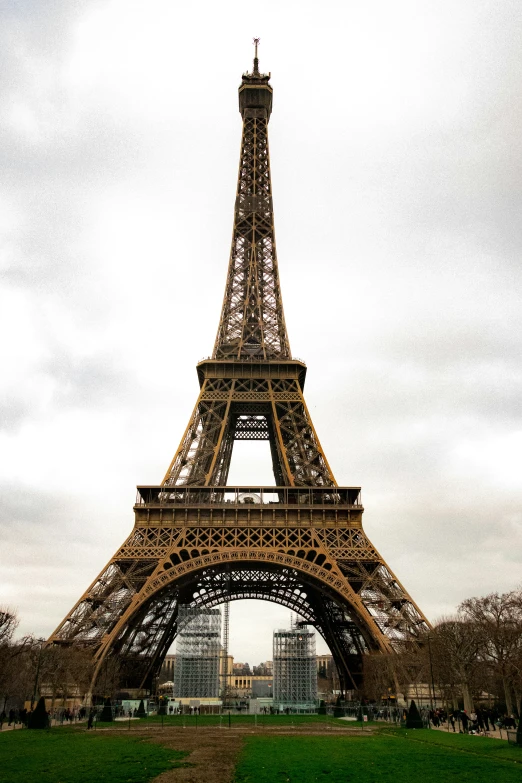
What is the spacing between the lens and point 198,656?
2349 inches

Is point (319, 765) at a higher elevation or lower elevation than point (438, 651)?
lower

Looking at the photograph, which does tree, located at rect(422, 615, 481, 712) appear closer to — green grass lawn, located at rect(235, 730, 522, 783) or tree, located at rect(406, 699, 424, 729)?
tree, located at rect(406, 699, 424, 729)

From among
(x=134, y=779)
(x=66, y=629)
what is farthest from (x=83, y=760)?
(x=66, y=629)

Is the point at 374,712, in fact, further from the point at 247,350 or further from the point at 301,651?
the point at 247,350

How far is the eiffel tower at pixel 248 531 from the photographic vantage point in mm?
41938

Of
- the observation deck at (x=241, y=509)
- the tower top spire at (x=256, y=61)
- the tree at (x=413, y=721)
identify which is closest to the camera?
the tree at (x=413, y=721)

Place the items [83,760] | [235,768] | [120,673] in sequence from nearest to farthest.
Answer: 1. [235,768]
2. [83,760]
3. [120,673]

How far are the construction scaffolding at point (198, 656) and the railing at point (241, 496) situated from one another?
16385mm

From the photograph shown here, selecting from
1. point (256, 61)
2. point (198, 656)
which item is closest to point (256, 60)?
point (256, 61)

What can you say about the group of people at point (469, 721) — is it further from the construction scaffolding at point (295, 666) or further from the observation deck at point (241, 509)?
the construction scaffolding at point (295, 666)

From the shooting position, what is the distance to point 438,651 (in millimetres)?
42500

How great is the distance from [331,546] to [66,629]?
1848 cm

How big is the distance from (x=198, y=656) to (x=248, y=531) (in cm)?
2064

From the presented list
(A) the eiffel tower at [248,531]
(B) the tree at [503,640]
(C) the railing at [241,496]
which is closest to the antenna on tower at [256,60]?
(A) the eiffel tower at [248,531]
